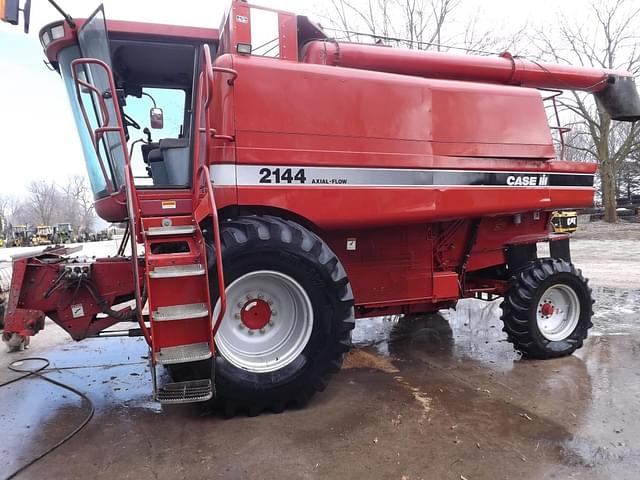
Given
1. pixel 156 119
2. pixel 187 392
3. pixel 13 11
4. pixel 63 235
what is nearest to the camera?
pixel 13 11

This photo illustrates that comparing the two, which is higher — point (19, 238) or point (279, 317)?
point (19, 238)

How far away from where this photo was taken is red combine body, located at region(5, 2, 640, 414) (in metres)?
3.38

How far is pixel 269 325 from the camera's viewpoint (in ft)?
12.2

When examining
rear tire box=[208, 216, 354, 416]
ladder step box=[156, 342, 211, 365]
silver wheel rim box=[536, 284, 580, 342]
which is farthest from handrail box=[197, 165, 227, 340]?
silver wheel rim box=[536, 284, 580, 342]

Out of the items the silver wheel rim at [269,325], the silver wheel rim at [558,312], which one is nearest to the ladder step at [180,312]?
the silver wheel rim at [269,325]

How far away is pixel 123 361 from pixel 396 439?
10.4 ft

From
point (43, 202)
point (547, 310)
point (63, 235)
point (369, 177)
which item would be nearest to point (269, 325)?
point (369, 177)

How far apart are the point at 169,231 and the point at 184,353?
2.82ft

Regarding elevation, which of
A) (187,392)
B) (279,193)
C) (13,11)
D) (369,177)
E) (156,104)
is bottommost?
(187,392)

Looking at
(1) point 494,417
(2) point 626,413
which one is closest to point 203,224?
(1) point 494,417

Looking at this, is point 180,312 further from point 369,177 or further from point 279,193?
point 369,177

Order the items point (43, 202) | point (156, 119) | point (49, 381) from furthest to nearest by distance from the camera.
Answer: point (43, 202), point (156, 119), point (49, 381)

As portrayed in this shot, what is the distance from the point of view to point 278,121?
144 inches

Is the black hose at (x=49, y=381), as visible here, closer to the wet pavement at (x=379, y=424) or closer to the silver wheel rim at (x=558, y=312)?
the wet pavement at (x=379, y=424)
